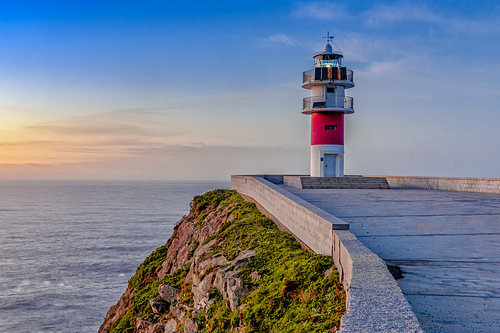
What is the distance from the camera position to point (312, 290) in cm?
628

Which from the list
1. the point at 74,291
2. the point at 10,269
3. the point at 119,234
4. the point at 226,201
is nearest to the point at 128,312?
the point at 226,201

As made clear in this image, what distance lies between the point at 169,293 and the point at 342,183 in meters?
12.6

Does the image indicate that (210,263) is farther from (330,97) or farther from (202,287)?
(330,97)

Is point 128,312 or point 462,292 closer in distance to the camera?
point 462,292

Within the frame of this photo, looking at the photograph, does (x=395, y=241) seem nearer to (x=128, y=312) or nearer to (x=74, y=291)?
(x=128, y=312)

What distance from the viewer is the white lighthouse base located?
92.7 feet

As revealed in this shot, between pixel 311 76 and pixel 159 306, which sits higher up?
pixel 311 76

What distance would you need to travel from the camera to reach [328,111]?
28188 mm

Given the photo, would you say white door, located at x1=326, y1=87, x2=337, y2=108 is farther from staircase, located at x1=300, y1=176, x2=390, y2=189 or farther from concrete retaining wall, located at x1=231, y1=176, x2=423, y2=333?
concrete retaining wall, located at x1=231, y1=176, x2=423, y2=333

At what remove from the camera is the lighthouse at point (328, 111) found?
2802 centimetres

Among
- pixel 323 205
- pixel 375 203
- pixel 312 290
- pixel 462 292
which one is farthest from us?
pixel 375 203

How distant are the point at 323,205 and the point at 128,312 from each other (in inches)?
324

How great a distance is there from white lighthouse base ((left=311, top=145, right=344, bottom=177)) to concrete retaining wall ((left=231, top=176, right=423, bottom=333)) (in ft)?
60.3

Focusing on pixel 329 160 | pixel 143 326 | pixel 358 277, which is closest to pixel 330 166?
pixel 329 160
